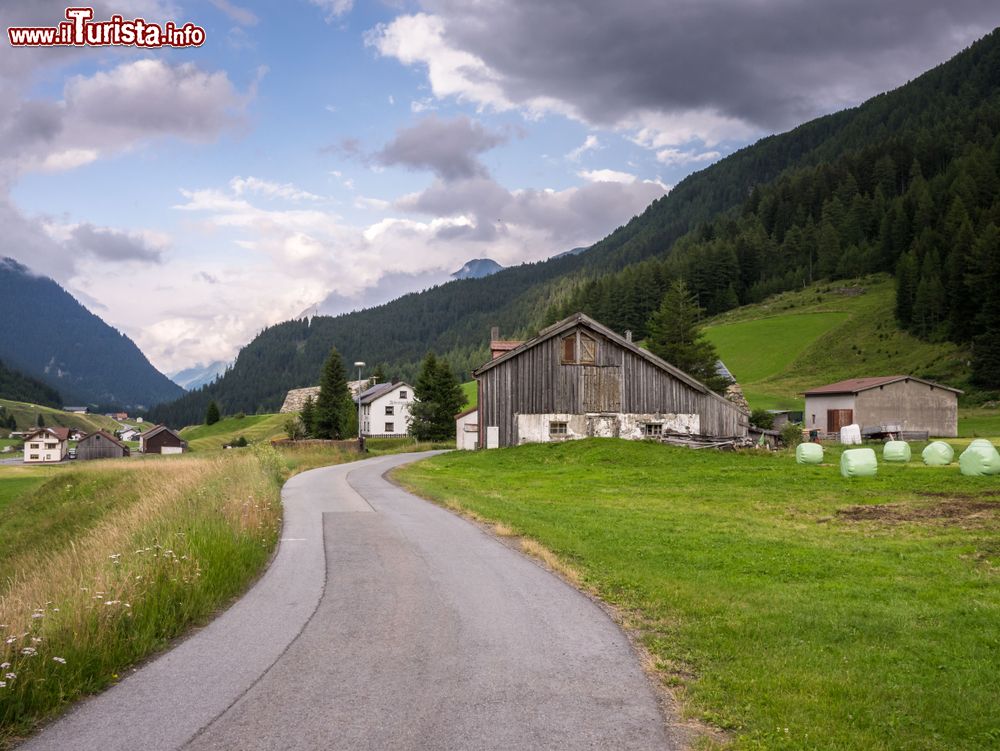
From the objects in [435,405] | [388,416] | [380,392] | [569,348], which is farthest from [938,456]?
[380,392]

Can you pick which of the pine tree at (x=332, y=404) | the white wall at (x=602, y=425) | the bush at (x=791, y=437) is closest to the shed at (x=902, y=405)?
the bush at (x=791, y=437)

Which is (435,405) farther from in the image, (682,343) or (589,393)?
(589,393)

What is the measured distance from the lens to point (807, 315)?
120875 mm

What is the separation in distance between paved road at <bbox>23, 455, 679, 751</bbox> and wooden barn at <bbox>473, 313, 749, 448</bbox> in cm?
3091

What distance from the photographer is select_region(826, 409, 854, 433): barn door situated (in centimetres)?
5706

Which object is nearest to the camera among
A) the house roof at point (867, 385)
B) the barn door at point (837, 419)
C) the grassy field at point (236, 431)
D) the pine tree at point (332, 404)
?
the house roof at point (867, 385)

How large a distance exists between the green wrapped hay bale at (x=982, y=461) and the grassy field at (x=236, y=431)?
121 m

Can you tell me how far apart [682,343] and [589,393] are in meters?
27.6

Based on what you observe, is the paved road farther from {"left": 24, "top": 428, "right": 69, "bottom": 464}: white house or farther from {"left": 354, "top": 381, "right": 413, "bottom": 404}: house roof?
{"left": 24, "top": 428, "right": 69, "bottom": 464}: white house

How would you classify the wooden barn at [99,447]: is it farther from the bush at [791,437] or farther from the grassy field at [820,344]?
the bush at [791,437]

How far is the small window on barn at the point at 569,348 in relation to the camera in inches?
1711

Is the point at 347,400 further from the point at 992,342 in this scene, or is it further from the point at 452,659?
the point at 452,659

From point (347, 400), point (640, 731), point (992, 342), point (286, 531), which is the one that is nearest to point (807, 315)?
point (992, 342)

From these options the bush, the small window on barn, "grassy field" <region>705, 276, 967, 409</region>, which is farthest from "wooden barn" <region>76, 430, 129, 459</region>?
the bush
